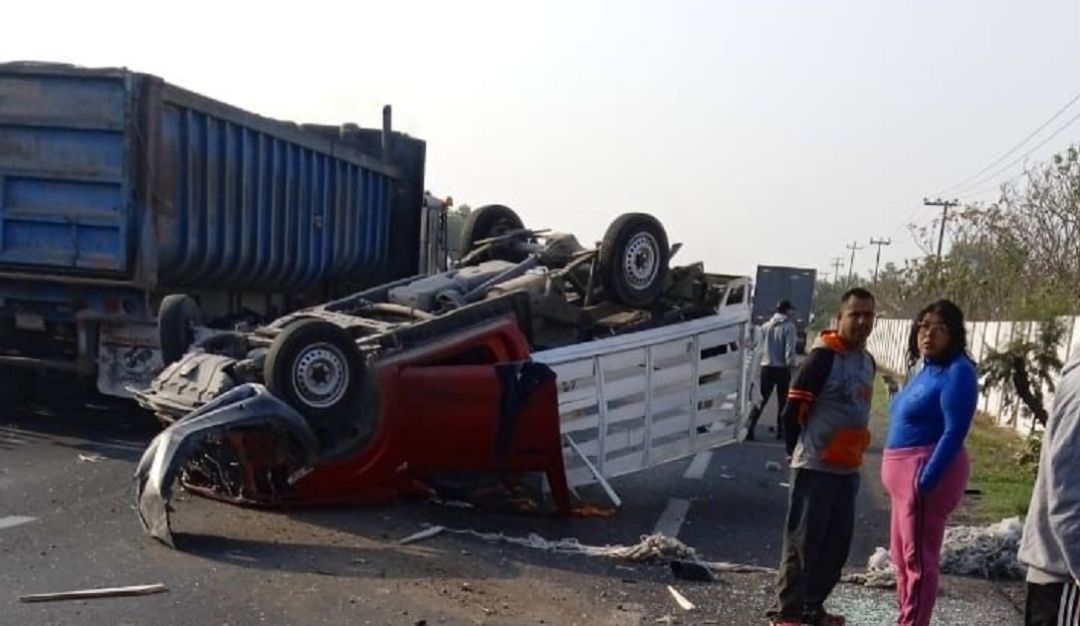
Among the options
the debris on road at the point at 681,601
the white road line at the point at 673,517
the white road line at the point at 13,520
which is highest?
the debris on road at the point at 681,601

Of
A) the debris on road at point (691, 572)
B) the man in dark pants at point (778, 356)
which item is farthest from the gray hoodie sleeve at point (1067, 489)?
the man in dark pants at point (778, 356)

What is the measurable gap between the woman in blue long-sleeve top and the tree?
925cm

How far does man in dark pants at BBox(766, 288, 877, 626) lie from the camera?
Answer: 5555 mm

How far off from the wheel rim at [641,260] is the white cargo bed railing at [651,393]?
47cm

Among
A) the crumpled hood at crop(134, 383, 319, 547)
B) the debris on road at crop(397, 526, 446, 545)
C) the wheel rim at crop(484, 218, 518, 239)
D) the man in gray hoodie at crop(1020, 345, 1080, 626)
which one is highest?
the wheel rim at crop(484, 218, 518, 239)

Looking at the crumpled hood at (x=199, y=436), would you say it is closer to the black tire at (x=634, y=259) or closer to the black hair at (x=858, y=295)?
the black tire at (x=634, y=259)

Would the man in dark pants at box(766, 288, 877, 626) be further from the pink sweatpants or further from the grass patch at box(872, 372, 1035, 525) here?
the grass patch at box(872, 372, 1035, 525)

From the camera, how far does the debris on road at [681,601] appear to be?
236 inches

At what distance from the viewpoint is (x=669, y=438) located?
877cm

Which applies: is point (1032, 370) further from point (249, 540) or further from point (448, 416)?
point (249, 540)

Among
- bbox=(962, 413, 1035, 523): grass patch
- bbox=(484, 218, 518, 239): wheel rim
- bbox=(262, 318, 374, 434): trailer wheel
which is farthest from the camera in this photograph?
bbox=(484, 218, 518, 239): wheel rim

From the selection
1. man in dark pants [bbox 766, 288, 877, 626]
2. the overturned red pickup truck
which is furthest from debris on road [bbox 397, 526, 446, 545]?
man in dark pants [bbox 766, 288, 877, 626]

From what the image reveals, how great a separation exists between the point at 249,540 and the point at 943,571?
12.8ft

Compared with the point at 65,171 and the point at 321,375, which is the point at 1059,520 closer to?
the point at 321,375
